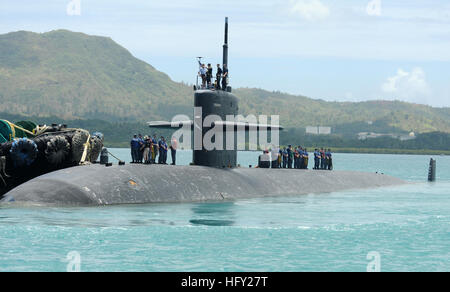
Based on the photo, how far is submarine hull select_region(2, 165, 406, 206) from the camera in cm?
1866

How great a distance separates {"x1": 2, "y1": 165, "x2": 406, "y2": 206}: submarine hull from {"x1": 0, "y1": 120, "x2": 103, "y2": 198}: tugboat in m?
0.96

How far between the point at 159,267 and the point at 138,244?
2.15m

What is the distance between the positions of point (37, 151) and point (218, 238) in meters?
7.83

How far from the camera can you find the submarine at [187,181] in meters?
18.8

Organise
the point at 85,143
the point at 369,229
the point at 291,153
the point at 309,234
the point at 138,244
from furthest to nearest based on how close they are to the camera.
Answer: the point at 291,153 → the point at 85,143 → the point at 369,229 → the point at 309,234 → the point at 138,244

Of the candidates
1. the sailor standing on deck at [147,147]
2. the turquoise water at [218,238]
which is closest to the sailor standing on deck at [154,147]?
the sailor standing on deck at [147,147]

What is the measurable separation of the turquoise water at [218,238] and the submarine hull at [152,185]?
1.26 ft

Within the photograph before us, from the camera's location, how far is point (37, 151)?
68.0 ft

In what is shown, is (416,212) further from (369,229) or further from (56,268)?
(56,268)

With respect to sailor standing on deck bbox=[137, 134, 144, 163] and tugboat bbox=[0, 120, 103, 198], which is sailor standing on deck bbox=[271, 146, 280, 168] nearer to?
sailor standing on deck bbox=[137, 134, 144, 163]

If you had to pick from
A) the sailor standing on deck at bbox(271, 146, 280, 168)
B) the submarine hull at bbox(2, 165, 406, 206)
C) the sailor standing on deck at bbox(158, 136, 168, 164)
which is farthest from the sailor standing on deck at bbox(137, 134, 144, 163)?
the sailor standing on deck at bbox(271, 146, 280, 168)
